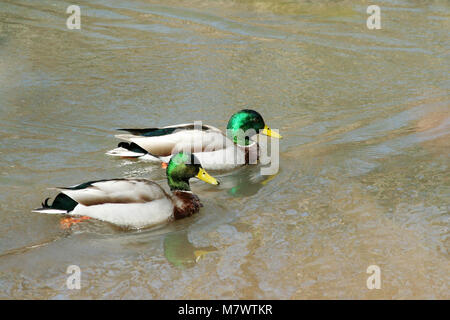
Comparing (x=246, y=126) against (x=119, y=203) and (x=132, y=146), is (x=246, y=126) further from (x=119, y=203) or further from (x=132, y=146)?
(x=119, y=203)

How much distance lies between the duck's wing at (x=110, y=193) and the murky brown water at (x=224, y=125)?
0.76 feet

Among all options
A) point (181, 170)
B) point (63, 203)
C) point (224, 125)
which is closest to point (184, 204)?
point (181, 170)

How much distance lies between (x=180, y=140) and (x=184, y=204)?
1.56 meters

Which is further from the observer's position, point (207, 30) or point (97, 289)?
point (207, 30)

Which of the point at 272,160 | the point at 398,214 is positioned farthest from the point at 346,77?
the point at 398,214

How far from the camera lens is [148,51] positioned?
465 inches

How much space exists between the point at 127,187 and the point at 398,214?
2.28 m

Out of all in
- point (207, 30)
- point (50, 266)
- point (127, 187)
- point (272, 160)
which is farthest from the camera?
point (207, 30)

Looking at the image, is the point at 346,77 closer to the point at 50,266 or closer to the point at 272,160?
the point at 272,160

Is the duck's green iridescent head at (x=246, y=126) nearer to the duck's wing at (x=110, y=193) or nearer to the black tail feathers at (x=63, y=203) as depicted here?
A: the duck's wing at (x=110, y=193)

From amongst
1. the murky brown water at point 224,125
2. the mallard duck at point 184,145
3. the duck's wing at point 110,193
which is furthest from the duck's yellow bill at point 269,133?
the duck's wing at point 110,193

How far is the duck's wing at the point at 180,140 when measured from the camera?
8.07 metres

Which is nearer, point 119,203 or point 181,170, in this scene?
point 119,203

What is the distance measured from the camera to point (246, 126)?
27.8 ft
